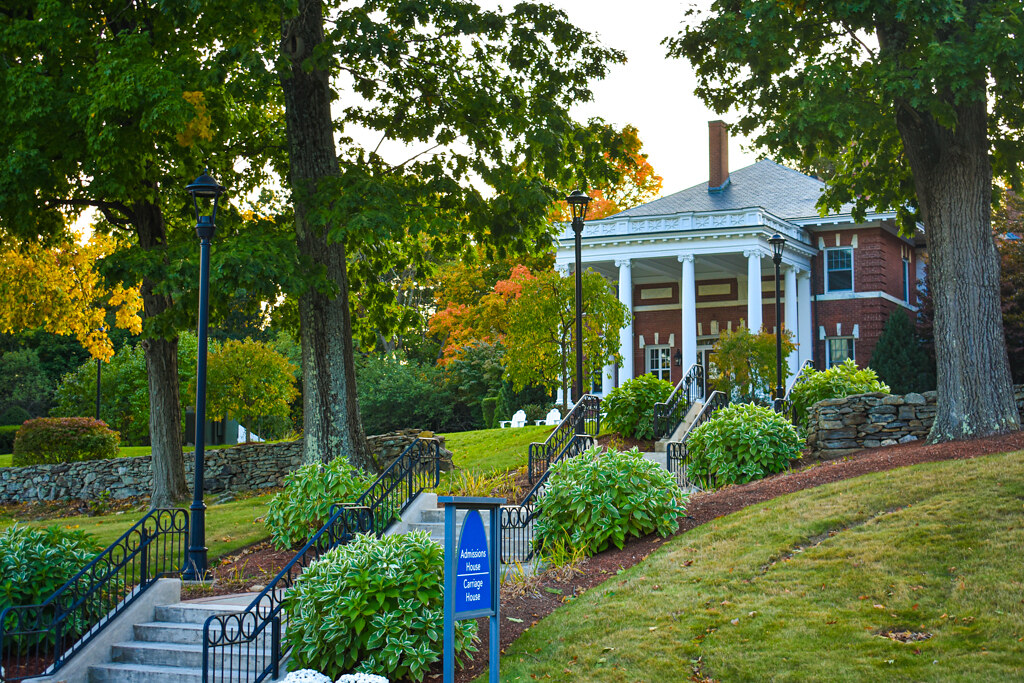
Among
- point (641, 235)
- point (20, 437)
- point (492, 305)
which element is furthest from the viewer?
point (492, 305)

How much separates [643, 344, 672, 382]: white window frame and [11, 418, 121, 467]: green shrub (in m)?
19.7

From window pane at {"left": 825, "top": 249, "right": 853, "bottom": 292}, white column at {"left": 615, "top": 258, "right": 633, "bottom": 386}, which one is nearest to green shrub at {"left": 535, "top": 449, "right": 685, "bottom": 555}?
white column at {"left": 615, "top": 258, "right": 633, "bottom": 386}

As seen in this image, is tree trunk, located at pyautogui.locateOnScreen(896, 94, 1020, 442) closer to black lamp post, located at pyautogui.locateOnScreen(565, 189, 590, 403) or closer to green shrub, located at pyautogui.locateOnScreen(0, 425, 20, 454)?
black lamp post, located at pyautogui.locateOnScreen(565, 189, 590, 403)

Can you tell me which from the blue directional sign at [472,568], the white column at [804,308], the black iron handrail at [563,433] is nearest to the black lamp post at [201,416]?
the black iron handrail at [563,433]

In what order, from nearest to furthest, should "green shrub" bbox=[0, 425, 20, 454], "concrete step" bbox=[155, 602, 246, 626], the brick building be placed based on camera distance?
"concrete step" bbox=[155, 602, 246, 626] → the brick building → "green shrub" bbox=[0, 425, 20, 454]

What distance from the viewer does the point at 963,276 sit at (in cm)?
1538

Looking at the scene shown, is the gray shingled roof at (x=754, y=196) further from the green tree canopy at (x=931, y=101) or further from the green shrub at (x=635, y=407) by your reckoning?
the green tree canopy at (x=931, y=101)

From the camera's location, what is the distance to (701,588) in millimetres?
9680

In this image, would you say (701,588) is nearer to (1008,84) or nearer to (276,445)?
(1008,84)

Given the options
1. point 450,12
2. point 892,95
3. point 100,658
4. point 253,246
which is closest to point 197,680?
point 100,658

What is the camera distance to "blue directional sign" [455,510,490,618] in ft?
22.1

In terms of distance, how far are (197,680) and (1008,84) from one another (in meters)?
13.2

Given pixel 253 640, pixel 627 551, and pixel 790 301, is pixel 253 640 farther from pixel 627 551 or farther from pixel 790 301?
pixel 790 301

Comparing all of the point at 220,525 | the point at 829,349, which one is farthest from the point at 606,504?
the point at 829,349
